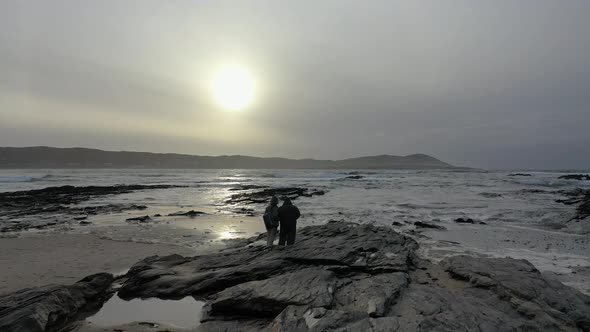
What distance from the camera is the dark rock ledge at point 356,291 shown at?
5.19m

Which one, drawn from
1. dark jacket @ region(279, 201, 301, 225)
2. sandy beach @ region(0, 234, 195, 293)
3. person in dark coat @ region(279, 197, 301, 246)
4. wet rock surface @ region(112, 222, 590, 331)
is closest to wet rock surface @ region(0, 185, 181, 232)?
sandy beach @ region(0, 234, 195, 293)

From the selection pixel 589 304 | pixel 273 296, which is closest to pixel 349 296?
pixel 273 296

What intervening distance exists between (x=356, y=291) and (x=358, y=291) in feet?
0.13

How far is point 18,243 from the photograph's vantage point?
42.9 feet

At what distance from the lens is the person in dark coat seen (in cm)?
995

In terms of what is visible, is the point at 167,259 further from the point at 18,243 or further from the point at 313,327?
the point at 18,243

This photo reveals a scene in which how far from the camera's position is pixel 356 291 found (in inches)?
251

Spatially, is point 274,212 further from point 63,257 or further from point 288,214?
point 63,257

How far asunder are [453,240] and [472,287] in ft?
21.1

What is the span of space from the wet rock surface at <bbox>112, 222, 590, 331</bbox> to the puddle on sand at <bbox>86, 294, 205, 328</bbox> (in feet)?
0.79

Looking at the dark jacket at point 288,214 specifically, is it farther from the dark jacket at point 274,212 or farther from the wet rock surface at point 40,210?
the wet rock surface at point 40,210

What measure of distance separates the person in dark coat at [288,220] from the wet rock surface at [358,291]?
700mm

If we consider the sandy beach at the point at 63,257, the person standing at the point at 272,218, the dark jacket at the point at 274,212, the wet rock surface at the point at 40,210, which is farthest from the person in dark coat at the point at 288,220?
the wet rock surface at the point at 40,210

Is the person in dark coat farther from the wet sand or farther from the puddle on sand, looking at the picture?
the puddle on sand
